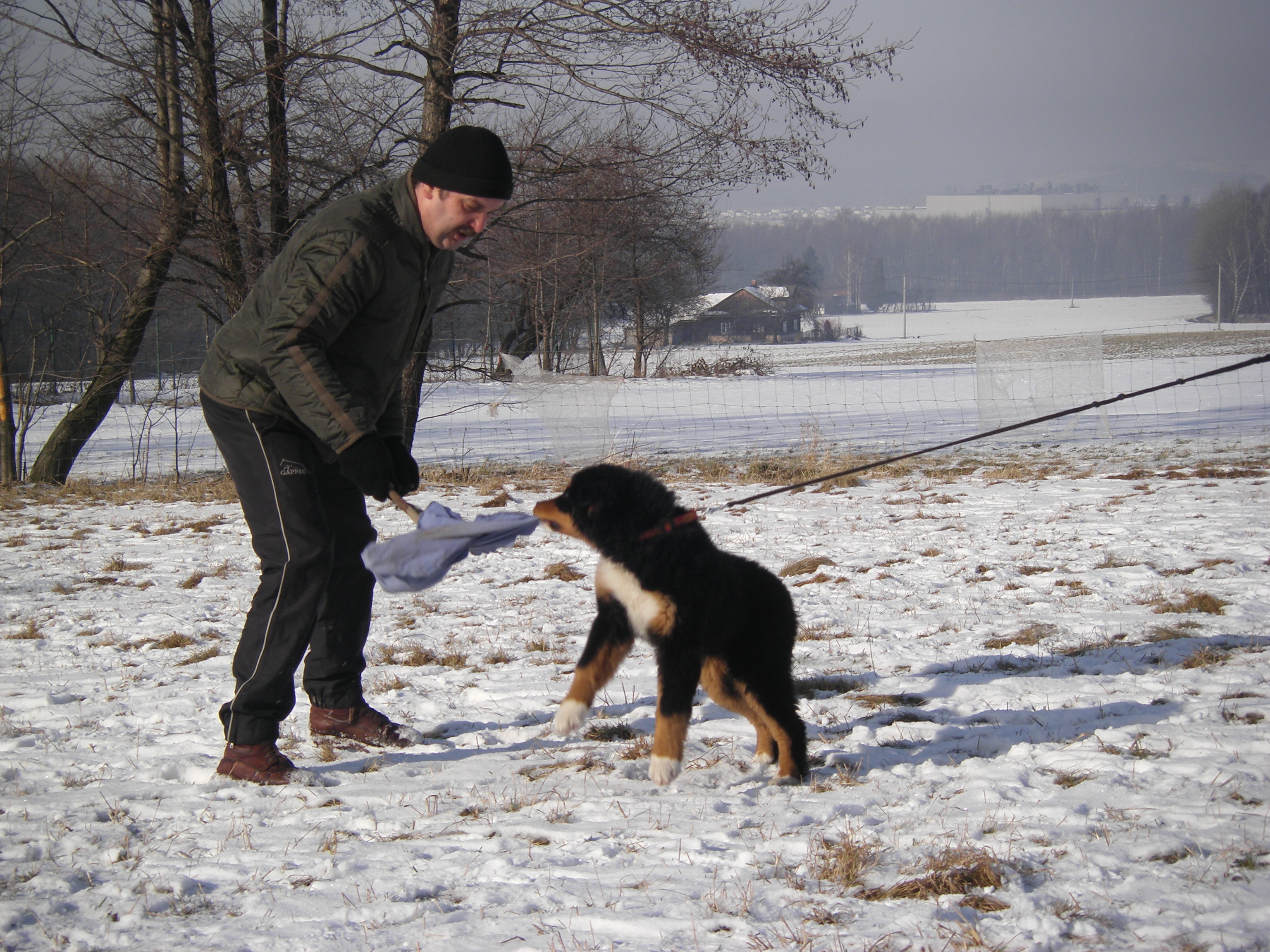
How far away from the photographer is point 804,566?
561 cm

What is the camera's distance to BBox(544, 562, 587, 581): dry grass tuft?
5.73 m

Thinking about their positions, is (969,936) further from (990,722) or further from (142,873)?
(142,873)

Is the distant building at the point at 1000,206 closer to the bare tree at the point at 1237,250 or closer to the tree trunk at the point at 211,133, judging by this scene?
the bare tree at the point at 1237,250

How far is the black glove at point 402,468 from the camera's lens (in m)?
3.12

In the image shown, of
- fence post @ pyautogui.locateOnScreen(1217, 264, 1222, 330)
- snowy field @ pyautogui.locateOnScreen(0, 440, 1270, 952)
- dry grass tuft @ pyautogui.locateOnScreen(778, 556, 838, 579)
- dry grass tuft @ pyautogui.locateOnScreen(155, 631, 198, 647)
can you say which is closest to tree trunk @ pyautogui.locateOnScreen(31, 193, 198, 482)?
snowy field @ pyautogui.locateOnScreen(0, 440, 1270, 952)

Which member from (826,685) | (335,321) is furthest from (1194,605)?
(335,321)

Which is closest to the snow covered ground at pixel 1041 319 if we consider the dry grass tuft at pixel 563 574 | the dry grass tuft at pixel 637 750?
the dry grass tuft at pixel 563 574

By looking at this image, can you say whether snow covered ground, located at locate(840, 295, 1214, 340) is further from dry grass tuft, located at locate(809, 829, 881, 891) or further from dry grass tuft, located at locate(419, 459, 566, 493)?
dry grass tuft, located at locate(809, 829, 881, 891)

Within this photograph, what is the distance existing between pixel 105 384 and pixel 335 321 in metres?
9.64

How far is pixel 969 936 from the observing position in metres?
1.78

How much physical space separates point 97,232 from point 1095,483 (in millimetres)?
11324

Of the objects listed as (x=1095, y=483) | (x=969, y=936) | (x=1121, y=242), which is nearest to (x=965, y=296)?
(x=1121, y=242)

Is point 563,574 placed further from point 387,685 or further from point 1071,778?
point 1071,778

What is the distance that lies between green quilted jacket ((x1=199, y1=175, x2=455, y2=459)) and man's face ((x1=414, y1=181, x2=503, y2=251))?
→ 0.03 meters
